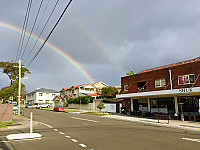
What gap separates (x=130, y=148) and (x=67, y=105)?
5592 cm

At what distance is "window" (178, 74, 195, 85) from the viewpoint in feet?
70.2

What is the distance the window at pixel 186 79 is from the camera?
21.4m

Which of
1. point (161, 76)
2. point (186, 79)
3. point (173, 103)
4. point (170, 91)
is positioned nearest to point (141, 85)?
point (161, 76)

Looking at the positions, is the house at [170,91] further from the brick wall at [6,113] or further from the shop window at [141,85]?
the brick wall at [6,113]

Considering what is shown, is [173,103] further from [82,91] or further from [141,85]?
[82,91]

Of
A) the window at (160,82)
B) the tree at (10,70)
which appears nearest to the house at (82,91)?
the tree at (10,70)

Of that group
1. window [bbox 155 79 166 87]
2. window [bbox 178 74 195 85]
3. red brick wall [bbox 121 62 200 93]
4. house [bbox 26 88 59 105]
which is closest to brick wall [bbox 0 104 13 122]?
red brick wall [bbox 121 62 200 93]

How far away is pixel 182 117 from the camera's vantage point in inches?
811

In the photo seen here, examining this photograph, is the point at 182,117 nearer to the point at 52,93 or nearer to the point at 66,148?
the point at 66,148

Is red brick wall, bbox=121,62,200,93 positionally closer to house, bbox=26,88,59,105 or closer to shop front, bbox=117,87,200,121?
shop front, bbox=117,87,200,121

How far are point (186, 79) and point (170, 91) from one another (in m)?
3.46

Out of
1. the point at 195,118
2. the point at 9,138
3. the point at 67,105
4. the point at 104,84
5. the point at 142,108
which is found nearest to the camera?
the point at 9,138

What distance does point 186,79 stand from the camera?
22.1m

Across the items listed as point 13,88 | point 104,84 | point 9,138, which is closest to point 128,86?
point 9,138
